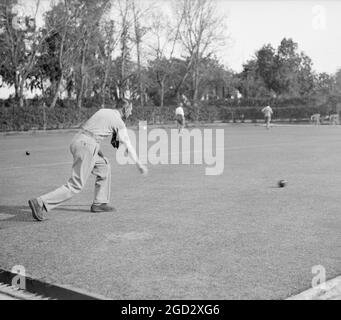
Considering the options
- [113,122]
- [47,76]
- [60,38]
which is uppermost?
[60,38]

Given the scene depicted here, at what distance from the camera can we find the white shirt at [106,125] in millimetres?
7426

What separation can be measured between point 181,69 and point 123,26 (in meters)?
15.6

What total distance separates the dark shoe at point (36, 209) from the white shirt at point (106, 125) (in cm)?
123

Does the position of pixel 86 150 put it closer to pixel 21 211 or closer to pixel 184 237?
pixel 21 211

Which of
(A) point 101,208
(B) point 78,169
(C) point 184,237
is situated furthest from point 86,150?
(C) point 184,237

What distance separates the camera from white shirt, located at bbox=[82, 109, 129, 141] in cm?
743

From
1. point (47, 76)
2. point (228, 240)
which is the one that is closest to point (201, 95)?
point (47, 76)

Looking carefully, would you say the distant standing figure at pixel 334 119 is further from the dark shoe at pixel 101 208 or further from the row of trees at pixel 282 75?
the dark shoe at pixel 101 208

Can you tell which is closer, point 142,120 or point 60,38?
point 60,38

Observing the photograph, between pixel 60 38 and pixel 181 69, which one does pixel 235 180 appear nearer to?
pixel 60 38

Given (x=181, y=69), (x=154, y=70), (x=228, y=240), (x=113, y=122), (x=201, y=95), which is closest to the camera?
(x=228, y=240)

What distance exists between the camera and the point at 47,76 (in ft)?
149

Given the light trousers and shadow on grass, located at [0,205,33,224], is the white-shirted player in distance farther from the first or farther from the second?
shadow on grass, located at [0,205,33,224]

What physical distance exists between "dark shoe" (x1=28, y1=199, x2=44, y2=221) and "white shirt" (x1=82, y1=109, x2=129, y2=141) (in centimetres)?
123
